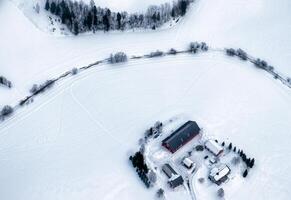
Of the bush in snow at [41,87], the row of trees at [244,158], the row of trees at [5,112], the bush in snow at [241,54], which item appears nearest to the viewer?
the row of trees at [244,158]

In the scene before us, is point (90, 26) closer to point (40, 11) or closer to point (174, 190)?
point (40, 11)

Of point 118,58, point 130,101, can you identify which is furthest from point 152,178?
point 118,58

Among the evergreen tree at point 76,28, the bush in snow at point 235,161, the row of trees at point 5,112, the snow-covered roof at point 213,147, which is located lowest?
the bush in snow at point 235,161

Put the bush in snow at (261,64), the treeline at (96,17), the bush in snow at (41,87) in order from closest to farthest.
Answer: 1. the bush in snow at (41,87)
2. the bush in snow at (261,64)
3. the treeline at (96,17)

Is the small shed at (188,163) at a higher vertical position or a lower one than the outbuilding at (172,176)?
higher

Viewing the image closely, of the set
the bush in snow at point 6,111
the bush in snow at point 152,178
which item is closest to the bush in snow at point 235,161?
the bush in snow at point 152,178

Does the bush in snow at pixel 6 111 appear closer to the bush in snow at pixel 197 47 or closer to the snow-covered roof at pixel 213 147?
the snow-covered roof at pixel 213 147

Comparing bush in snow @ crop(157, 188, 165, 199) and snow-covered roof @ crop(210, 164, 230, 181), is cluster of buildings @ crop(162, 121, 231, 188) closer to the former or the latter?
snow-covered roof @ crop(210, 164, 230, 181)

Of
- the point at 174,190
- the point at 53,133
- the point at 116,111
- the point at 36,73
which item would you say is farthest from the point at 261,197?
the point at 36,73

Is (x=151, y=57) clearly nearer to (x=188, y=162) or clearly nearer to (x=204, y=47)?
(x=204, y=47)

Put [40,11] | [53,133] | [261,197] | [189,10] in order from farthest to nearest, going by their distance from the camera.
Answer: [189,10] < [40,11] < [53,133] < [261,197]
